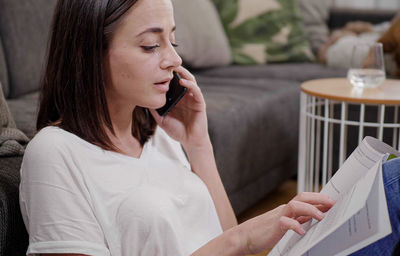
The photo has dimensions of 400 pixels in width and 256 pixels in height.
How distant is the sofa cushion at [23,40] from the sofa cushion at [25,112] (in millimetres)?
57

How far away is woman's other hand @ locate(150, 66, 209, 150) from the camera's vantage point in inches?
46.5

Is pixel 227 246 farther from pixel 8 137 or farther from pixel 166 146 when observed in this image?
pixel 8 137

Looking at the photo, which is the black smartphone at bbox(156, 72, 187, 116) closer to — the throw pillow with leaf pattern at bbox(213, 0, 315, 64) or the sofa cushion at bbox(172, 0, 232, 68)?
the sofa cushion at bbox(172, 0, 232, 68)

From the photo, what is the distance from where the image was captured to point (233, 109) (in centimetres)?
200

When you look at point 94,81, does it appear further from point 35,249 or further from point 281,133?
point 281,133

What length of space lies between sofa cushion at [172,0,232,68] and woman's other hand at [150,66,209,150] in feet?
4.28

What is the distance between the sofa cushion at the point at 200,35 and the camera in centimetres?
256

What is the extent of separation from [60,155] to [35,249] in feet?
0.49

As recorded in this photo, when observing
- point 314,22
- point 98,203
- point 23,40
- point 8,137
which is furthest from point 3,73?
point 314,22

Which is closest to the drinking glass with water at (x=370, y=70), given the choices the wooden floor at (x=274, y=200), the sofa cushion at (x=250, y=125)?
the sofa cushion at (x=250, y=125)

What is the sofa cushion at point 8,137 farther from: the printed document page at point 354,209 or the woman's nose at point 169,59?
the printed document page at point 354,209

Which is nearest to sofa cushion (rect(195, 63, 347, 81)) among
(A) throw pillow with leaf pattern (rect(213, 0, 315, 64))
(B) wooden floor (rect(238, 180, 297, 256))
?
(A) throw pillow with leaf pattern (rect(213, 0, 315, 64))

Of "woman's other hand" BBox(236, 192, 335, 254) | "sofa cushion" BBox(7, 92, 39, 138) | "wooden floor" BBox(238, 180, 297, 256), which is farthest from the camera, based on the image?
"wooden floor" BBox(238, 180, 297, 256)

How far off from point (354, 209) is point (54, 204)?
460mm
